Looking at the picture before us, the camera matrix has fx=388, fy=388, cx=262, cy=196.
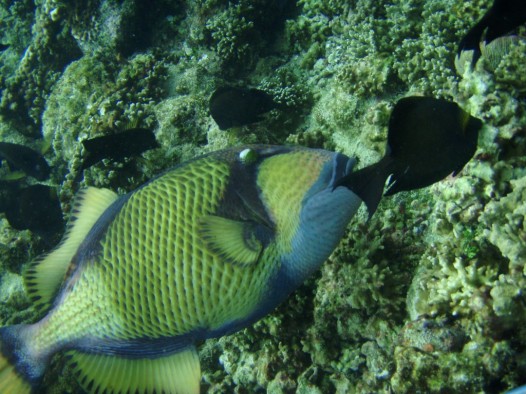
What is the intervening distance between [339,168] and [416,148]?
0.36 m

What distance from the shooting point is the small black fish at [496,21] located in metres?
1.79

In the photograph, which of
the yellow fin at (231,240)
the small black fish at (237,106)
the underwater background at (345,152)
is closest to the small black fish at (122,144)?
the underwater background at (345,152)

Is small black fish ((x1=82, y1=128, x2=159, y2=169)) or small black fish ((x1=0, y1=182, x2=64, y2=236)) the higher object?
small black fish ((x1=82, y1=128, x2=159, y2=169))

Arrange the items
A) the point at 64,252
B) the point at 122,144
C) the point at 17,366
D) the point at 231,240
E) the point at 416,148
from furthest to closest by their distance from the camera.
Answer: the point at 122,144 < the point at 64,252 < the point at 17,366 < the point at 231,240 < the point at 416,148

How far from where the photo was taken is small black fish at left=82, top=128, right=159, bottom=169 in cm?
407

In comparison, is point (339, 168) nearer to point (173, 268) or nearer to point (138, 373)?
point (173, 268)

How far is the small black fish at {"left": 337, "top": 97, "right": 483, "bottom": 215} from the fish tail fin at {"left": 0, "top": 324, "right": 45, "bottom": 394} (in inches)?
75.0

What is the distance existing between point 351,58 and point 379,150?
4.74 ft

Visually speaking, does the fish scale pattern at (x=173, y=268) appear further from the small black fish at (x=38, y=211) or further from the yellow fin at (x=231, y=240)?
the small black fish at (x=38, y=211)

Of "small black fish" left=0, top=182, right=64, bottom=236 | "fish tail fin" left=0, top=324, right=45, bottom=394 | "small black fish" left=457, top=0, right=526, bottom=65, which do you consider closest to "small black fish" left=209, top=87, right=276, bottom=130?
"small black fish" left=457, top=0, right=526, bottom=65

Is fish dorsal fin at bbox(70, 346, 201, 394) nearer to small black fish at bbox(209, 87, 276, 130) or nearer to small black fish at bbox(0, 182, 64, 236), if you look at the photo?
small black fish at bbox(209, 87, 276, 130)

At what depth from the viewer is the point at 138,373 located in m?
2.13

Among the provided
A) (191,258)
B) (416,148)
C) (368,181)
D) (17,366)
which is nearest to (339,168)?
(368,181)

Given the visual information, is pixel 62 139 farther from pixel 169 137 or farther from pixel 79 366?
pixel 79 366
